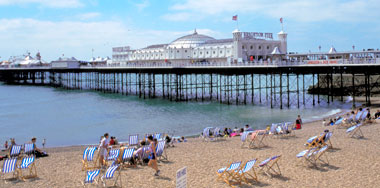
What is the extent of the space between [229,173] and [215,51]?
49.9 metres

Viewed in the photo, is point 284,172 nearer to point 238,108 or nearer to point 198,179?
point 198,179

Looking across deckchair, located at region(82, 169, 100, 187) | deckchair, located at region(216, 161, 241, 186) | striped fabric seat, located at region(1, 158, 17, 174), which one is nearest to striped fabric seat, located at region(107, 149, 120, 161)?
deckchair, located at region(82, 169, 100, 187)

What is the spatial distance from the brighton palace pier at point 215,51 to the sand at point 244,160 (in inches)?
1010

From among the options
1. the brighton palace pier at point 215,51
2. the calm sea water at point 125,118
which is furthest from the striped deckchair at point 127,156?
the brighton palace pier at point 215,51

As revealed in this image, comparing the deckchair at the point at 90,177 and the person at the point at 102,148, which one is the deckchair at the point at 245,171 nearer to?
the deckchair at the point at 90,177

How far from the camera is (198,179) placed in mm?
10305

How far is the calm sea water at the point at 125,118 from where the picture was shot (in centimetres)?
2538

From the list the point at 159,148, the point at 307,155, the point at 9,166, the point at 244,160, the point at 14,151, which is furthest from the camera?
the point at 14,151

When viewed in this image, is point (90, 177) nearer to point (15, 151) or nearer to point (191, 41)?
point (15, 151)

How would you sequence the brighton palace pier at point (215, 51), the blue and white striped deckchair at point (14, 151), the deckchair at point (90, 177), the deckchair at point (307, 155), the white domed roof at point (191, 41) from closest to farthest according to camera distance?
the deckchair at point (90, 177)
the deckchair at point (307, 155)
the blue and white striped deckchair at point (14, 151)
the brighton palace pier at point (215, 51)
the white domed roof at point (191, 41)

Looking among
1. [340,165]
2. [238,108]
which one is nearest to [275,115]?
[238,108]

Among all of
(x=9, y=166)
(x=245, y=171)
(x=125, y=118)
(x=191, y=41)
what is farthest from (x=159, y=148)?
(x=191, y=41)

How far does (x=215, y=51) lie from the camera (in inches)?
2322

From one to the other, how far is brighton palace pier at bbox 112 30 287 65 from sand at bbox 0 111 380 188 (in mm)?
25662
